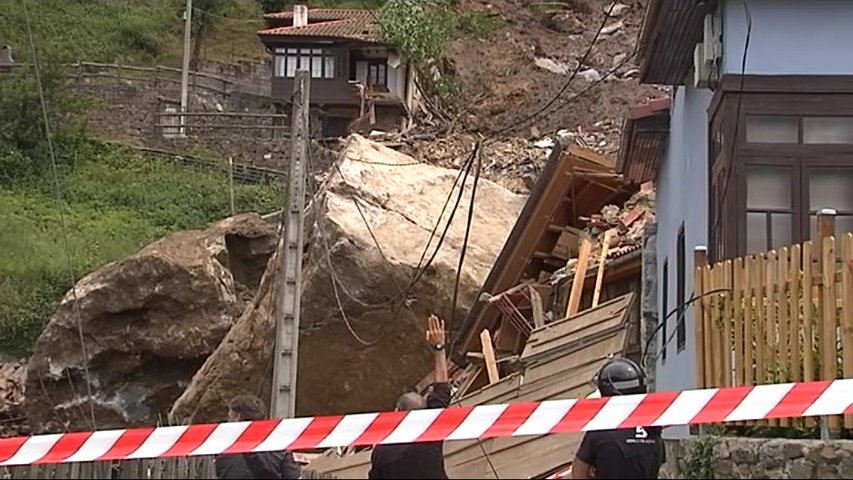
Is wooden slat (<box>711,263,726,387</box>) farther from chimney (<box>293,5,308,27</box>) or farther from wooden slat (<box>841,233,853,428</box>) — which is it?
chimney (<box>293,5,308,27</box>)

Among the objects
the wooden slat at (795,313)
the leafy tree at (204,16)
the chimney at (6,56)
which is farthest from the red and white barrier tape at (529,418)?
the leafy tree at (204,16)

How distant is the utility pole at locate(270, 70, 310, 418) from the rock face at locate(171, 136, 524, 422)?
7.41 meters

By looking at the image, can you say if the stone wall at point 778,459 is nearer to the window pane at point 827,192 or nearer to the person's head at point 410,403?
the person's head at point 410,403

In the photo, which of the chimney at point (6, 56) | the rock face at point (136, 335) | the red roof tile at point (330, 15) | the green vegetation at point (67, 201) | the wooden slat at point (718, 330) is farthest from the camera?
the chimney at point (6, 56)

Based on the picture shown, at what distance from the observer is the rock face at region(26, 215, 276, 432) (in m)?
31.7

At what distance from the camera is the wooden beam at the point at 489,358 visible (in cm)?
1850

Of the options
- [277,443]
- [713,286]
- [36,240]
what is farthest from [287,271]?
[36,240]

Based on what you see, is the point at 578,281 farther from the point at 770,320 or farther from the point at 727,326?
the point at 770,320

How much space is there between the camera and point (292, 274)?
1620 centimetres

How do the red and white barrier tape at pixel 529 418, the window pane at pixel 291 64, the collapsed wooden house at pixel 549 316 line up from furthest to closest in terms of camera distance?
the window pane at pixel 291 64 < the collapsed wooden house at pixel 549 316 < the red and white barrier tape at pixel 529 418

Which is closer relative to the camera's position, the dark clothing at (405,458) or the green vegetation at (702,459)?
the dark clothing at (405,458)

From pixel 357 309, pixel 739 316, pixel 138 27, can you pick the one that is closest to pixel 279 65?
pixel 138 27

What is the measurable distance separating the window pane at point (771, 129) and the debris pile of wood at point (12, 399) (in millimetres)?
25038

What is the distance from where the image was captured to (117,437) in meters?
7.86
